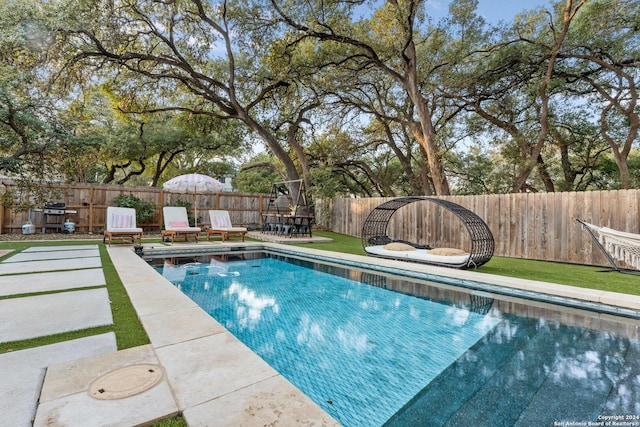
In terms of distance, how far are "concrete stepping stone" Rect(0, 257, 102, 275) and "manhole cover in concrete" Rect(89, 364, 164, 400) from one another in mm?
4344

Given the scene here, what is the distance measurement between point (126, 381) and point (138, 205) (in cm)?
1120

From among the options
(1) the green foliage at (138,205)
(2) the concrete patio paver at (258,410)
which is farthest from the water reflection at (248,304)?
(1) the green foliage at (138,205)

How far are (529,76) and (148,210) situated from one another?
15.3m

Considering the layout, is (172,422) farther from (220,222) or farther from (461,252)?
(220,222)

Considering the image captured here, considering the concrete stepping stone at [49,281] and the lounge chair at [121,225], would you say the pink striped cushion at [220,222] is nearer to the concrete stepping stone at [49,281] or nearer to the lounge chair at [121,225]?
the lounge chair at [121,225]

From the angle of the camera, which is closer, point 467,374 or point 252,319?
point 467,374

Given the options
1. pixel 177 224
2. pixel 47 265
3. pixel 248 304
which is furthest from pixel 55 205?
pixel 248 304

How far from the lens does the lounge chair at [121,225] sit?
319 inches

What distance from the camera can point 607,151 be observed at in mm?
13914

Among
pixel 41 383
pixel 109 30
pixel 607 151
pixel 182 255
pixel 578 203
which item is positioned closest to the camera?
pixel 41 383

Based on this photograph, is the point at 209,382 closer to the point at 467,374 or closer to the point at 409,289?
the point at 467,374

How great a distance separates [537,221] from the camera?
7.24m

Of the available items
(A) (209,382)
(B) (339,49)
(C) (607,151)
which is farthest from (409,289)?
(C) (607,151)

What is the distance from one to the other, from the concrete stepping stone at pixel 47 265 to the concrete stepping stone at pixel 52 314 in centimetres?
194
